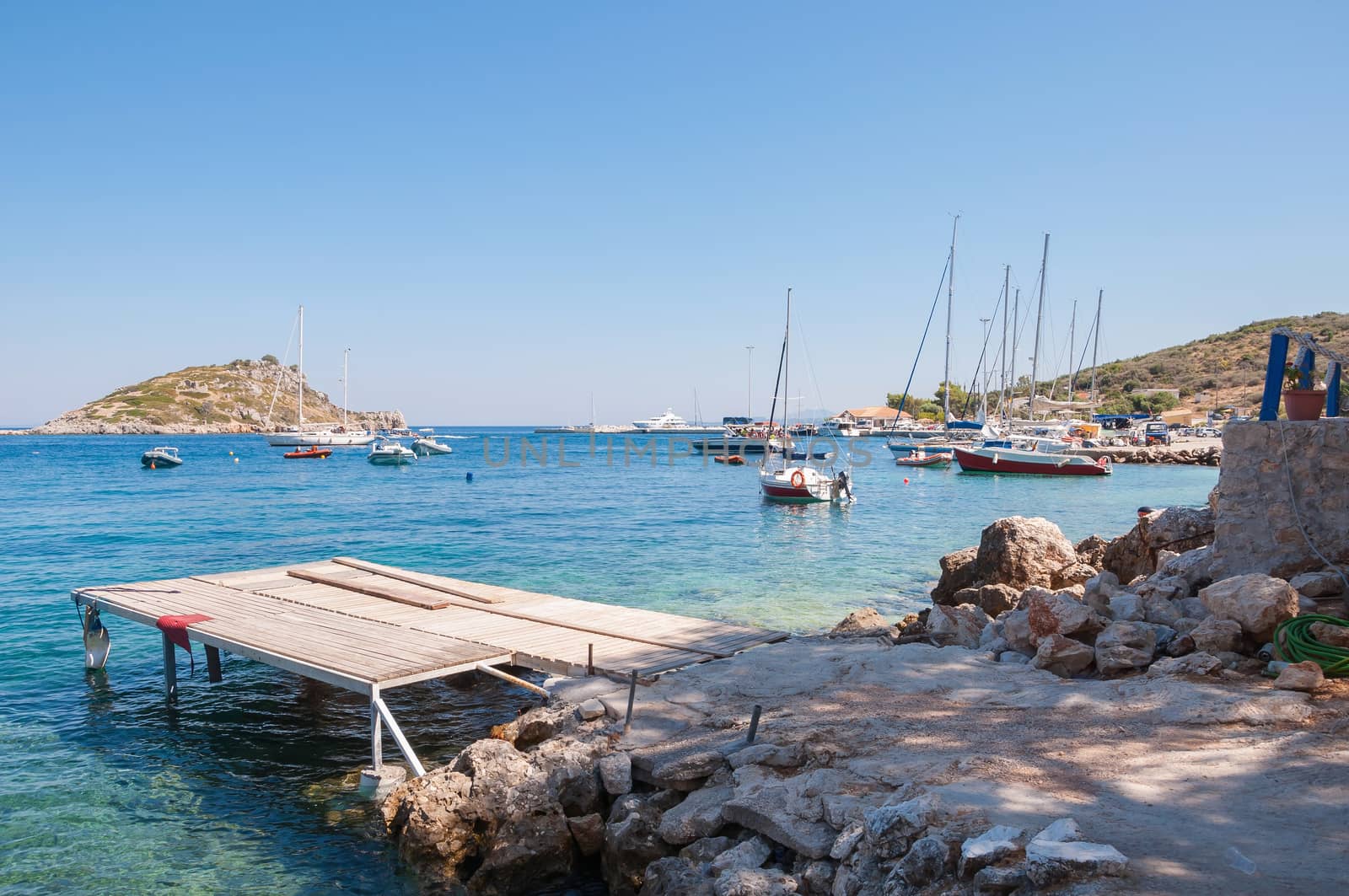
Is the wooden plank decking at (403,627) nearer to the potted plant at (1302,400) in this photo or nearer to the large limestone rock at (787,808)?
the large limestone rock at (787,808)

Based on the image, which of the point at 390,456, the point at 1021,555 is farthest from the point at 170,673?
the point at 390,456

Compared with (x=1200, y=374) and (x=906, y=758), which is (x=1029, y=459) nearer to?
(x=906, y=758)

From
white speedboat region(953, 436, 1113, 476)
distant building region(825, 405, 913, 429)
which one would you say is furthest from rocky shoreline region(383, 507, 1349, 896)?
distant building region(825, 405, 913, 429)

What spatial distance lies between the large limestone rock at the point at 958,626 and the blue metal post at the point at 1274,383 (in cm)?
344

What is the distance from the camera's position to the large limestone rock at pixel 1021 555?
12.7m

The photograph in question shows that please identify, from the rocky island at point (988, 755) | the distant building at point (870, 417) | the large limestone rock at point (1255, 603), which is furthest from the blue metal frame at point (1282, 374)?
the distant building at point (870, 417)

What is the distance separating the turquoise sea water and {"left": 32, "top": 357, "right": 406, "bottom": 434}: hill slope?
306 feet

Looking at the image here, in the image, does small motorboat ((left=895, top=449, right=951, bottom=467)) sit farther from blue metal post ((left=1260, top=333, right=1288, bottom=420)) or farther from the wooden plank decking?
blue metal post ((left=1260, top=333, right=1288, bottom=420))

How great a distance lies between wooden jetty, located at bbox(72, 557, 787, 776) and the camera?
8977 mm

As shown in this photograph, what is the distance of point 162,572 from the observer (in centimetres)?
2148

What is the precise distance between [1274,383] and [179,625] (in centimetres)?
1272

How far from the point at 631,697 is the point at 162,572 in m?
18.7

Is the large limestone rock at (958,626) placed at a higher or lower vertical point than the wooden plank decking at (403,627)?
higher

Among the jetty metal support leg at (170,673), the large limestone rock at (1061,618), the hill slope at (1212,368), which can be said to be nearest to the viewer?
the large limestone rock at (1061,618)
